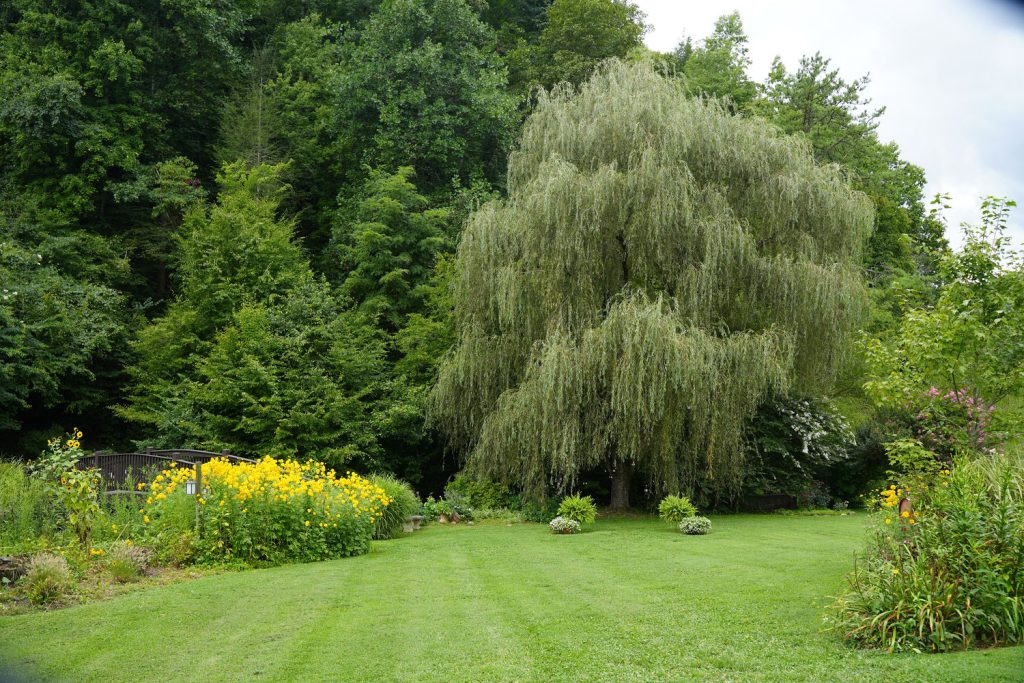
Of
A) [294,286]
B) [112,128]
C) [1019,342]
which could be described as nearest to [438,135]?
[294,286]

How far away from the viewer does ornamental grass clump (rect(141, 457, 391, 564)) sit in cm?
1056

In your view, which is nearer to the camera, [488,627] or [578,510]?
[488,627]

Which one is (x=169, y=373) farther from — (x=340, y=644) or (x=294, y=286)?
(x=340, y=644)

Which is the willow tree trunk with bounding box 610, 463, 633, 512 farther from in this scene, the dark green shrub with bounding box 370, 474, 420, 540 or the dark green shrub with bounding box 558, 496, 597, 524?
the dark green shrub with bounding box 370, 474, 420, 540

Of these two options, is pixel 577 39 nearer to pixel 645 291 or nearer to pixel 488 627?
pixel 645 291

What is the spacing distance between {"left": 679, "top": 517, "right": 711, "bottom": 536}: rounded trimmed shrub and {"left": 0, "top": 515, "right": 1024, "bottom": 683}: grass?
2792mm

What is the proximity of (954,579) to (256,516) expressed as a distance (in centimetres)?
808

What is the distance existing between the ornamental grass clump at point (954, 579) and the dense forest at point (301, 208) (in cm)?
877

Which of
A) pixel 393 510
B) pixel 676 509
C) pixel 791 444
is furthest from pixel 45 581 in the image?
pixel 791 444

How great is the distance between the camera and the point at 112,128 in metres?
25.8

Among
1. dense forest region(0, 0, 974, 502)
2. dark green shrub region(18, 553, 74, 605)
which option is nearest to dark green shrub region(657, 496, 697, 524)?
dense forest region(0, 0, 974, 502)

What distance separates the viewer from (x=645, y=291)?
54.0 feet

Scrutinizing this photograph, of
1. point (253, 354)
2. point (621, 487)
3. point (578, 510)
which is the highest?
point (253, 354)

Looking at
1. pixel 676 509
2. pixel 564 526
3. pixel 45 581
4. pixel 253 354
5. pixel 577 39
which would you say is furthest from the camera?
pixel 577 39
